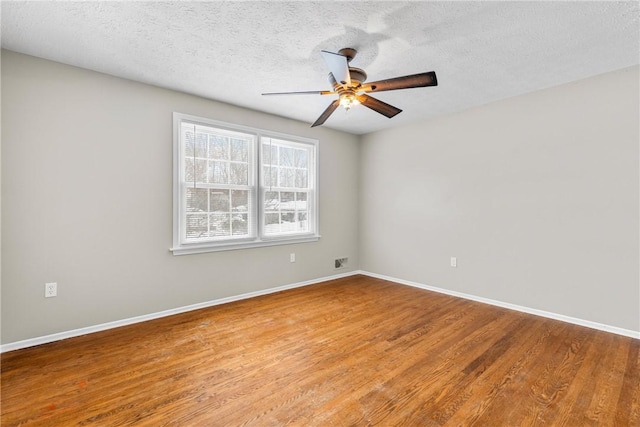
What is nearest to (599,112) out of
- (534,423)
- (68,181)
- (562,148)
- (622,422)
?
(562,148)

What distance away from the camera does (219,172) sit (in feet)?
11.7

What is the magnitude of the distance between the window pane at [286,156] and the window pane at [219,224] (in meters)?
1.15

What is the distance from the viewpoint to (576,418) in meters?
1.65

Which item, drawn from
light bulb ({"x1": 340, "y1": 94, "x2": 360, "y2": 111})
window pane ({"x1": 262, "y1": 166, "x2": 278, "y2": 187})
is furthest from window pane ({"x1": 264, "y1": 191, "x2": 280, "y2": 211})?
light bulb ({"x1": 340, "y1": 94, "x2": 360, "y2": 111})

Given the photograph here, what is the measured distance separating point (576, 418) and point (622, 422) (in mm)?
234

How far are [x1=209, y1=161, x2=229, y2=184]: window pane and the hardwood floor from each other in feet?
5.14

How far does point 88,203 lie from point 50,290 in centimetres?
82

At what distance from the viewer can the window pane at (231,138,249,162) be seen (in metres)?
3.71

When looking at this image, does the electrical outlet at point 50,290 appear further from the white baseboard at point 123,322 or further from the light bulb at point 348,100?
the light bulb at point 348,100

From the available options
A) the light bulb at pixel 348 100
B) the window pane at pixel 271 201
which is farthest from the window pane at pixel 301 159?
the light bulb at pixel 348 100

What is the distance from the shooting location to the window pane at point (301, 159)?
4406 millimetres

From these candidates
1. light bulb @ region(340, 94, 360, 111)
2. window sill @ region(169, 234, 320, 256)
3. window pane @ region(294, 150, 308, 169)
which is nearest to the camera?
light bulb @ region(340, 94, 360, 111)

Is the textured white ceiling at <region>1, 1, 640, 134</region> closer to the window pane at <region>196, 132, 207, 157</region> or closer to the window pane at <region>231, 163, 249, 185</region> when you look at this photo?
the window pane at <region>196, 132, 207, 157</region>

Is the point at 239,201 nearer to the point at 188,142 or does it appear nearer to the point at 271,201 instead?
the point at 271,201
